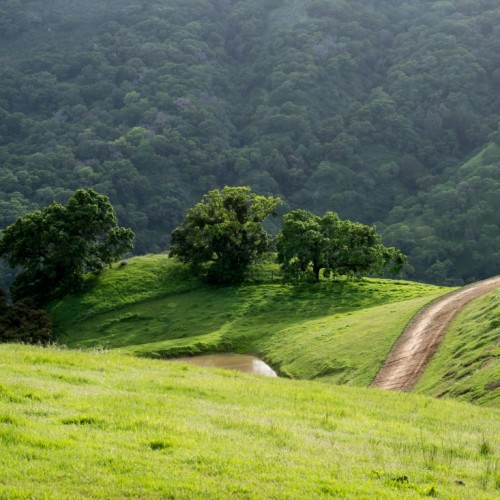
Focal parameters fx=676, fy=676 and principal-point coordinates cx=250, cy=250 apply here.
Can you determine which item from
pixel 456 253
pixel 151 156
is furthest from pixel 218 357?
pixel 151 156

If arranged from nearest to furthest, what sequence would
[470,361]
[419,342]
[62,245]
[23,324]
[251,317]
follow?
[470,361] → [419,342] → [23,324] → [251,317] → [62,245]

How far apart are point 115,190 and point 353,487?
171 m

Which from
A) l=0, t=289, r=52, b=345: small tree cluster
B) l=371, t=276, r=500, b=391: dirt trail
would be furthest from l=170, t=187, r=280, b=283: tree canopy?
l=371, t=276, r=500, b=391: dirt trail

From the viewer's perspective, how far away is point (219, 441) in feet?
48.0

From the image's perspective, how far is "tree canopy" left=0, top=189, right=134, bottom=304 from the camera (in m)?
71.6

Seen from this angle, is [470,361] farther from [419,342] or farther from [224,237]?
[224,237]

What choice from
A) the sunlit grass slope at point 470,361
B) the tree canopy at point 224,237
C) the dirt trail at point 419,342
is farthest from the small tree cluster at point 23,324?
the sunlit grass slope at point 470,361

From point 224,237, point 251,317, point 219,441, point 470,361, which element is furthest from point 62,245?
point 219,441

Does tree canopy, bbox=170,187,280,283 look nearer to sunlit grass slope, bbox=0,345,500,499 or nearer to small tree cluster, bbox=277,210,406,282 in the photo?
small tree cluster, bbox=277,210,406,282

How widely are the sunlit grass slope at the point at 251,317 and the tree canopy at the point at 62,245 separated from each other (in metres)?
2.83

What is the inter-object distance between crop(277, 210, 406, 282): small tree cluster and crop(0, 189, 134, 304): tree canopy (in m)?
19.5

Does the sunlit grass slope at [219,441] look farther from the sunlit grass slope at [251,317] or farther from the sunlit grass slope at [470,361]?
the sunlit grass slope at [251,317]

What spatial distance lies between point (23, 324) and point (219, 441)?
5114 cm

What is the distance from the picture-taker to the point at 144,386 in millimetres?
22172
